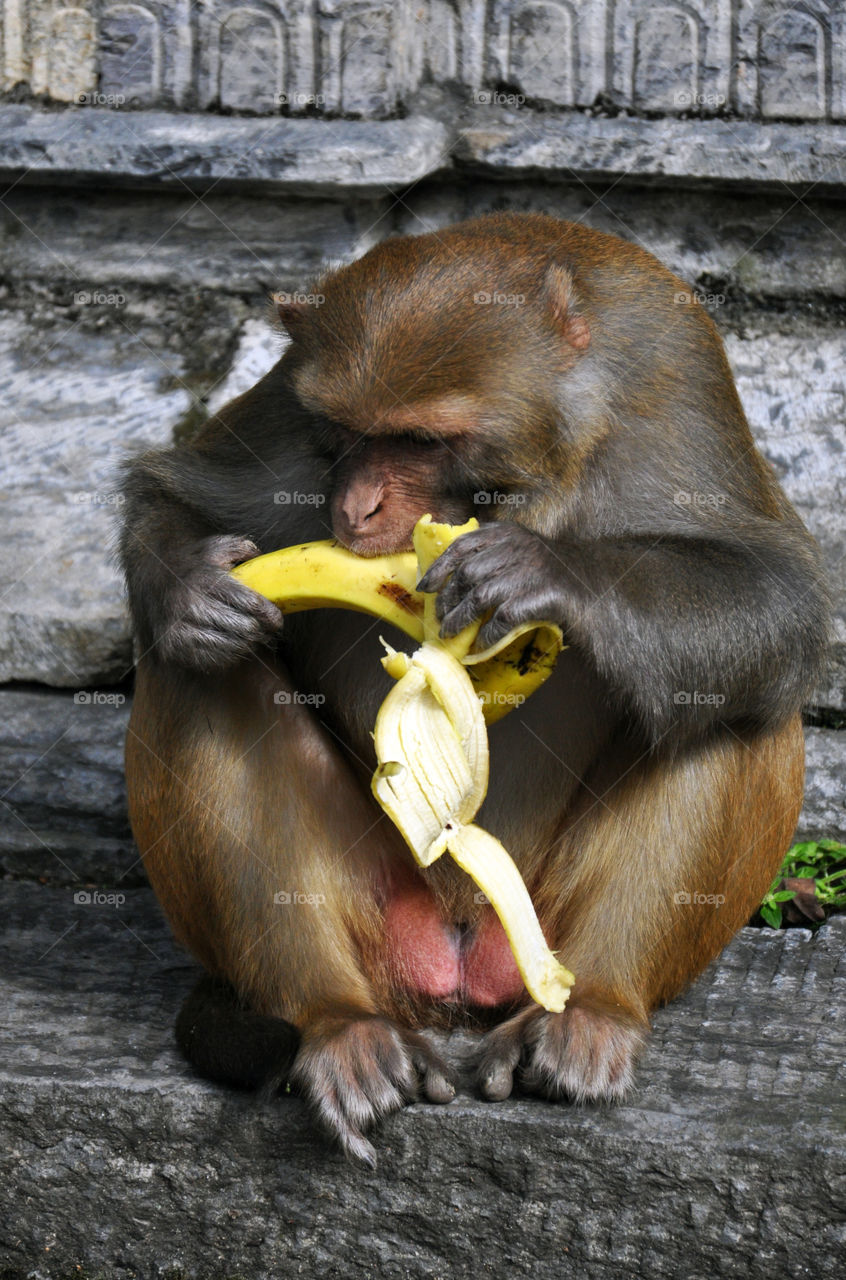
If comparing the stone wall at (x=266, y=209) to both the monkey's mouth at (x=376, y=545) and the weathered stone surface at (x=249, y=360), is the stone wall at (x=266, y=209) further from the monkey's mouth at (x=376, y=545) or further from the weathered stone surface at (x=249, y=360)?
the monkey's mouth at (x=376, y=545)

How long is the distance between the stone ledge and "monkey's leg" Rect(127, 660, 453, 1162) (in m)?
2.28

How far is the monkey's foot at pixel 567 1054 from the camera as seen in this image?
354 centimetres
